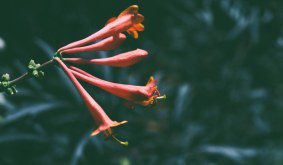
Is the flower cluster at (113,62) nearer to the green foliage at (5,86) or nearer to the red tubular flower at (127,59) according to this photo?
the red tubular flower at (127,59)

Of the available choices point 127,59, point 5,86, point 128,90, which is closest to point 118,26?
point 127,59

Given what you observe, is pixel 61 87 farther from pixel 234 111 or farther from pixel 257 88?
pixel 257 88

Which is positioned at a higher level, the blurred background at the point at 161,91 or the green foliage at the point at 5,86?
the blurred background at the point at 161,91

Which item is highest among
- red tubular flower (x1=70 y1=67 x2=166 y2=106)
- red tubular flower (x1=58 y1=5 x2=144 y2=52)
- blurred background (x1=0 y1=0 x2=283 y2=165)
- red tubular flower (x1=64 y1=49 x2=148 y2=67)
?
blurred background (x1=0 y1=0 x2=283 y2=165)

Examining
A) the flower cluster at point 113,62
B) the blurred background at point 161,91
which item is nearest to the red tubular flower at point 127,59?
the flower cluster at point 113,62

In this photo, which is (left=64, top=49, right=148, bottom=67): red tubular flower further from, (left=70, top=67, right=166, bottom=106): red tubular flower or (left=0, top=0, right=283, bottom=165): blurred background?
(left=0, top=0, right=283, bottom=165): blurred background

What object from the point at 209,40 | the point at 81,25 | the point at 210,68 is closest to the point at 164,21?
the point at 209,40

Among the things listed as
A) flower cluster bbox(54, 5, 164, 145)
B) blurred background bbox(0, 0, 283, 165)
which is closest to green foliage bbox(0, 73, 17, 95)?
flower cluster bbox(54, 5, 164, 145)

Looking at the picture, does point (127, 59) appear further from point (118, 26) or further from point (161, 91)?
point (161, 91)

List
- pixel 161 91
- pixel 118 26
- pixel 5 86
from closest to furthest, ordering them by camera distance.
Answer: pixel 5 86, pixel 118 26, pixel 161 91
